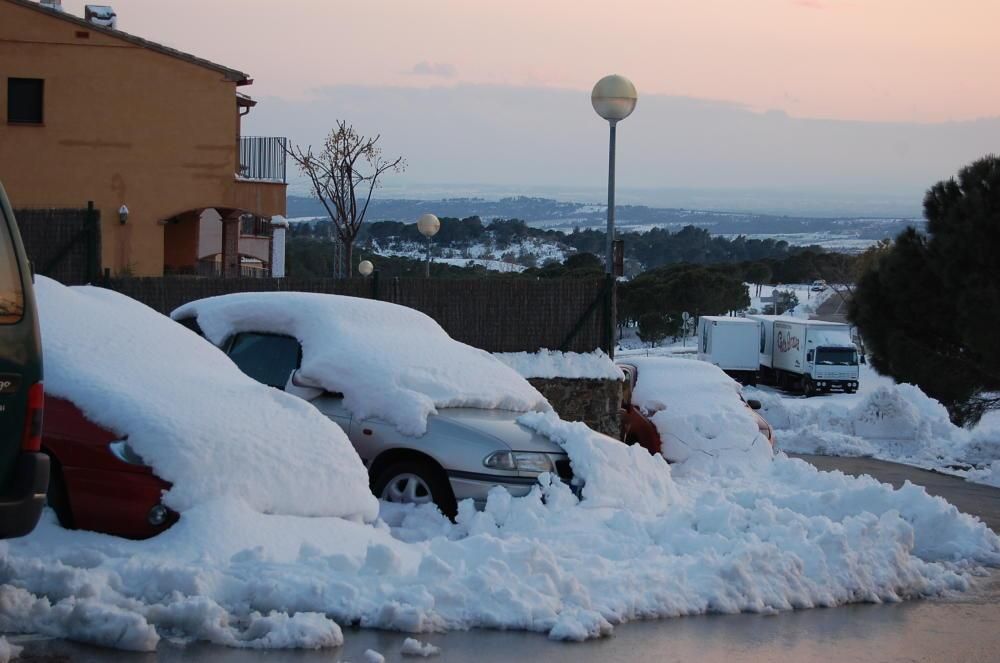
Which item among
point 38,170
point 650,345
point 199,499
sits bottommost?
point 650,345

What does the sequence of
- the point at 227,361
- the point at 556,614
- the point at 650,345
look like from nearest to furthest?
the point at 556,614, the point at 227,361, the point at 650,345

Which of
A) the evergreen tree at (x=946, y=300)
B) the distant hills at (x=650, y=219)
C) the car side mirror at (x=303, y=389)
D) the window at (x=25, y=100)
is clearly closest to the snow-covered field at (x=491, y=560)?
the car side mirror at (x=303, y=389)

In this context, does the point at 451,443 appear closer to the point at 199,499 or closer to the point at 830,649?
the point at 199,499

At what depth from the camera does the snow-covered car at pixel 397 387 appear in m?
9.35

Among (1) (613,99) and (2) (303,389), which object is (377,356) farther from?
(1) (613,99)

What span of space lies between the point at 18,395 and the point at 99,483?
132cm

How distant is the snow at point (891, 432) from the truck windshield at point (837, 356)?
Result: 21.0 meters

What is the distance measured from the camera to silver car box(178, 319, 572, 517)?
30.4ft

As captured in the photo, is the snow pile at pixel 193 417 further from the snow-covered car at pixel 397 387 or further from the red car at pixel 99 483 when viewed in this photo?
the snow-covered car at pixel 397 387

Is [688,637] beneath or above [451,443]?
beneath

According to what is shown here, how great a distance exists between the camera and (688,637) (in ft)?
23.6

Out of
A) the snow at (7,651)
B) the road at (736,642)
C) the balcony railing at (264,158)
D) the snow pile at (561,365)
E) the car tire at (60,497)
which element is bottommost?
the road at (736,642)

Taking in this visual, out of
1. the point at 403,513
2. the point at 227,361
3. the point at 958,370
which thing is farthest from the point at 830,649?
the point at 958,370

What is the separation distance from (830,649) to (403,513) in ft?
10.3
